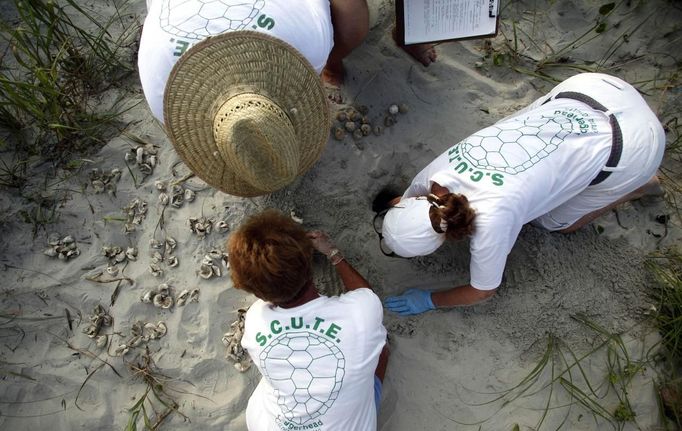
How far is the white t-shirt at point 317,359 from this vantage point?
186 cm

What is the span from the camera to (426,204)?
196 cm

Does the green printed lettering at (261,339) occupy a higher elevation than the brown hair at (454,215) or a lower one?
→ lower

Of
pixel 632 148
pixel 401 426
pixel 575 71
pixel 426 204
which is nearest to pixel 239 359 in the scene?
pixel 401 426

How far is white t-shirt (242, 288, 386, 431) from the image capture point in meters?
1.86

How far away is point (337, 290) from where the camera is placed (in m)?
2.61

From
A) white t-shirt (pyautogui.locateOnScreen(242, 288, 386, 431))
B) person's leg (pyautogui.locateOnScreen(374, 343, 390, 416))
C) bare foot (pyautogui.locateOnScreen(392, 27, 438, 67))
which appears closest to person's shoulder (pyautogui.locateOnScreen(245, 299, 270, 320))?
white t-shirt (pyautogui.locateOnScreen(242, 288, 386, 431))

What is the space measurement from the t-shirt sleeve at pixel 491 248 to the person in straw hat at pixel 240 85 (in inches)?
32.1

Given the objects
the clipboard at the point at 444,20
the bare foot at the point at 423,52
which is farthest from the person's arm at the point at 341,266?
the bare foot at the point at 423,52

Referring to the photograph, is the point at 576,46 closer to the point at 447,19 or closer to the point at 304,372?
the point at 447,19

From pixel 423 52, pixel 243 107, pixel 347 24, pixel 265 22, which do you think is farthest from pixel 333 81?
pixel 243 107

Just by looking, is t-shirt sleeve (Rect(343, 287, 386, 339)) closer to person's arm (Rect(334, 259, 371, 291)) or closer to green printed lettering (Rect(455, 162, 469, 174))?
person's arm (Rect(334, 259, 371, 291))

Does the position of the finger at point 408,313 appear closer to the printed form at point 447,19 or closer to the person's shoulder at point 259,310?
the person's shoulder at point 259,310

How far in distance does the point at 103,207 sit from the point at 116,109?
0.64 m

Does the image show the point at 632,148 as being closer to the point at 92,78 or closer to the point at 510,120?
the point at 510,120
